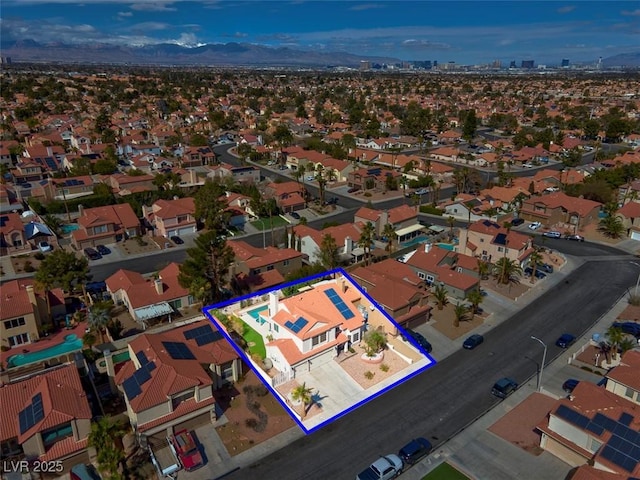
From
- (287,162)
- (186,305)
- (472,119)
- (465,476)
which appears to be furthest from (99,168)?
(472,119)

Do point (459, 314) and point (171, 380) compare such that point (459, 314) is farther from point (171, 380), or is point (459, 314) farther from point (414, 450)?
point (171, 380)

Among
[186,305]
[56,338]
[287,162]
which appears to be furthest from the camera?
[287,162]

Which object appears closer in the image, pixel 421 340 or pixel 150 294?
pixel 421 340

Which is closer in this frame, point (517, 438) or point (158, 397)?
point (158, 397)

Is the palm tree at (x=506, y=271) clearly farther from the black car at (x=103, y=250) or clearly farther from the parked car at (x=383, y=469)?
the black car at (x=103, y=250)

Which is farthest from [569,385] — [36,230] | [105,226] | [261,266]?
[36,230]

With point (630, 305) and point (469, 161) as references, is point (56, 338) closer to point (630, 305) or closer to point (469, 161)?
point (630, 305)

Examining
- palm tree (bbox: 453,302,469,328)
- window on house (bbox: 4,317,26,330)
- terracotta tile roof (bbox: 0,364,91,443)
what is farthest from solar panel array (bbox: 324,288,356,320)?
window on house (bbox: 4,317,26,330)
